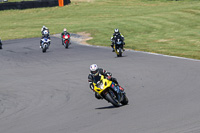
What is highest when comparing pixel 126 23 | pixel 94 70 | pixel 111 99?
pixel 94 70

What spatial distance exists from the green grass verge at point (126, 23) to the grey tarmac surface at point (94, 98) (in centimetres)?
484

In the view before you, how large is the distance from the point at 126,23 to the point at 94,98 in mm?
33553

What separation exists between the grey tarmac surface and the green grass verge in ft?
15.9

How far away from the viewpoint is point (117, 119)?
1000 centimetres

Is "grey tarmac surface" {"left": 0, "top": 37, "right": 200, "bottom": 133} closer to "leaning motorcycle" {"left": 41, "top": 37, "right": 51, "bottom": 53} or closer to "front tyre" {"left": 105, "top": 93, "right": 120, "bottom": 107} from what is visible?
"front tyre" {"left": 105, "top": 93, "right": 120, "bottom": 107}

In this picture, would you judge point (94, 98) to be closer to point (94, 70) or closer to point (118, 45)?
point (94, 70)

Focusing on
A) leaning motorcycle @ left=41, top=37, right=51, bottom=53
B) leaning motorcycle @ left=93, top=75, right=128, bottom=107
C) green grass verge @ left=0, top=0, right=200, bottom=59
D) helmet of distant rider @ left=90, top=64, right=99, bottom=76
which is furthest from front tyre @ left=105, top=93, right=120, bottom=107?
leaning motorcycle @ left=41, top=37, right=51, bottom=53

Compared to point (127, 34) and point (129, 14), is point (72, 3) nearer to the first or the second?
point (129, 14)

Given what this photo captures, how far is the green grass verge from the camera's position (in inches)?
1204

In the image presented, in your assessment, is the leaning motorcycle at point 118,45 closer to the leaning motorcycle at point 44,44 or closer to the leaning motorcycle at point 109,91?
the leaning motorcycle at point 44,44

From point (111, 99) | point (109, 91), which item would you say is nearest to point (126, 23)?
point (109, 91)

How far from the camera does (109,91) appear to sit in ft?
38.1

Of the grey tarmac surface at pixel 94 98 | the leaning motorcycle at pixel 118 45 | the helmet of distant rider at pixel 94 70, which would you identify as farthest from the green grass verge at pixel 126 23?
the helmet of distant rider at pixel 94 70

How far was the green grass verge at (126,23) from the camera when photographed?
30.6m
